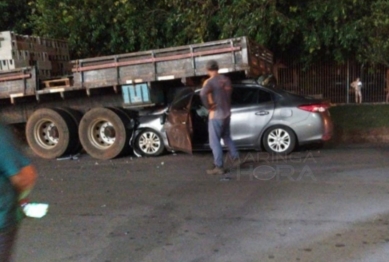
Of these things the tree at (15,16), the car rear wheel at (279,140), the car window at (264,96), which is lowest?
the car rear wheel at (279,140)

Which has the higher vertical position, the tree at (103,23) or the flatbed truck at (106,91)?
the tree at (103,23)

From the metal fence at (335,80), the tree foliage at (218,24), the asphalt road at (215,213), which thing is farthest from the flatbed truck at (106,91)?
the metal fence at (335,80)

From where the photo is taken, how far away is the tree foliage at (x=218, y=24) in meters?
13.9

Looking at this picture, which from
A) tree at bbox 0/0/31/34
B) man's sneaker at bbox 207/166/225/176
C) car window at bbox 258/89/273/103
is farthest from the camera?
tree at bbox 0/0/31/34

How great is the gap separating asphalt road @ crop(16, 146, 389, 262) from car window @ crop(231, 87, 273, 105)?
1.28 m

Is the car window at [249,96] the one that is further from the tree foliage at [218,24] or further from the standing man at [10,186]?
the standing man at [10,186]

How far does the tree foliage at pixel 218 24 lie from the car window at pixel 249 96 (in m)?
3.66

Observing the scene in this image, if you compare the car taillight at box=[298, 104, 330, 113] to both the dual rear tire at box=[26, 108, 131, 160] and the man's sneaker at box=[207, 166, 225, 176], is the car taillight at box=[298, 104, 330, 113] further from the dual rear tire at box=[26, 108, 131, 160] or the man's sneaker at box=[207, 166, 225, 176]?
the dual rear tire at box=[26, 108, 131, 160]

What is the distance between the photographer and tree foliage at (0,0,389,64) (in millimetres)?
13883

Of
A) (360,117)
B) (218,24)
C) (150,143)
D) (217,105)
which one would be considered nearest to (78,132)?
(150,143)

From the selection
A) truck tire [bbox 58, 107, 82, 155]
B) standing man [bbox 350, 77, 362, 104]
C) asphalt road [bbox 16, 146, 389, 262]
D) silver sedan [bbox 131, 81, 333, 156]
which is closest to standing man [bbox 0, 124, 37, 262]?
asphalt road [bbox 16, 146, 389, 262]

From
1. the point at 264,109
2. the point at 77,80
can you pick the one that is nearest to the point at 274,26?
the point at 264,109

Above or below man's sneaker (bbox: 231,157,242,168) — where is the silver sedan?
above

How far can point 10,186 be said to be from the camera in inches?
126
